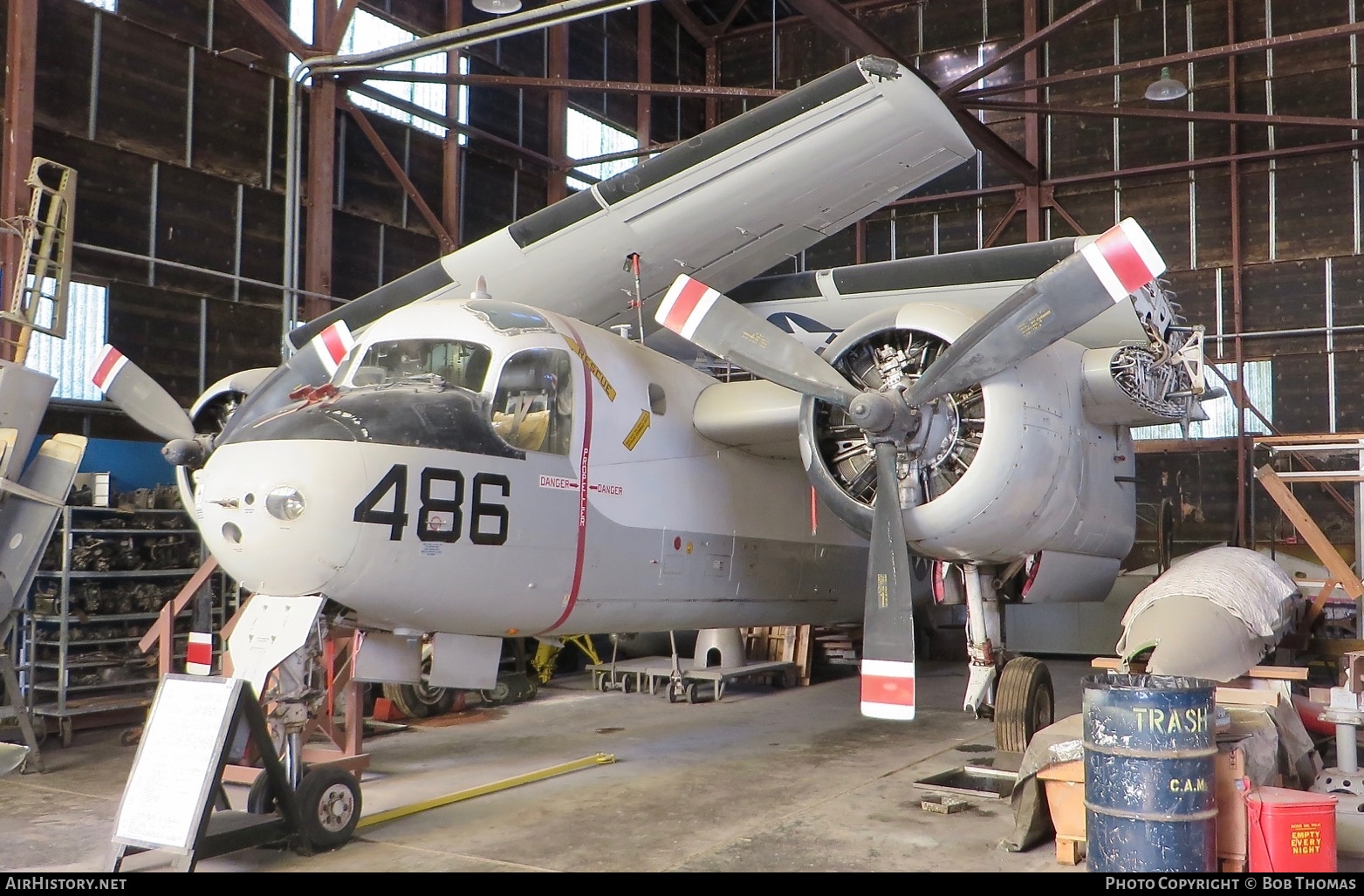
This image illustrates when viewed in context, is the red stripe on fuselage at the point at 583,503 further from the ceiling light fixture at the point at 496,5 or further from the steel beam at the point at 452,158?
the steel beam at the point at 452,158

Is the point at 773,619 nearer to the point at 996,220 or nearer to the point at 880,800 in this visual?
Result: the point at 880,800

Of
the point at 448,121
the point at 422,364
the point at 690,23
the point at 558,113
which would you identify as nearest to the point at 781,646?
the point at 422,364

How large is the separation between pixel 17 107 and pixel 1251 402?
777 inches

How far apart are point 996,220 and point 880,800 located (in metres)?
17.1

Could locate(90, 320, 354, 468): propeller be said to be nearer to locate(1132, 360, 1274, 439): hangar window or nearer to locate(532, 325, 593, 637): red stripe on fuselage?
locate(532, 325, 593, 637): red stripe on fuselage

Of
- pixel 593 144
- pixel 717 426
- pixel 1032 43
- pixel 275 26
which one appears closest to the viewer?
pixel 717 426

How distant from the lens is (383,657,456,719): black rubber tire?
11398 millimetres

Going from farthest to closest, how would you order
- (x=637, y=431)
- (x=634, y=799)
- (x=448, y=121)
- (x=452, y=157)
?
1. (x=452, y=157)
2. (x=448, y=121)
3. (x=637, y=431)
4. (x=634, y=799)

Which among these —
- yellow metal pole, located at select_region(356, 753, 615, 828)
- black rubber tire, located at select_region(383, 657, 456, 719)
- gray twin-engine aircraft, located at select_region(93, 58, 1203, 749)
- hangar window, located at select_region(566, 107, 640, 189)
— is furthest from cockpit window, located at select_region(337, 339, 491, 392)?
hangar window, located at select_region(566, 107, 640, 189)

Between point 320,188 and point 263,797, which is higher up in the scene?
point 320,188

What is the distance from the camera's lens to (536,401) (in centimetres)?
732

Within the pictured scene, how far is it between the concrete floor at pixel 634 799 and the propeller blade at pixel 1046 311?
3.01 meters

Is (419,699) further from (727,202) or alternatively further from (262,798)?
(727,202)

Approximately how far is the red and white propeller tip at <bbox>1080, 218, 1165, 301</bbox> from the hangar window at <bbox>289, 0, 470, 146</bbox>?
37.5 ft
